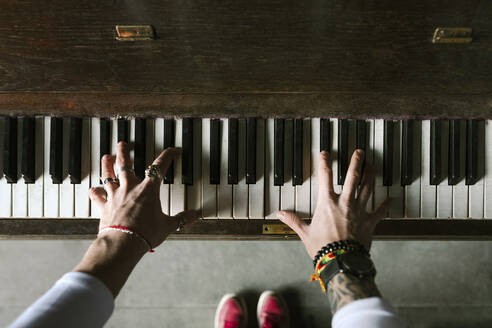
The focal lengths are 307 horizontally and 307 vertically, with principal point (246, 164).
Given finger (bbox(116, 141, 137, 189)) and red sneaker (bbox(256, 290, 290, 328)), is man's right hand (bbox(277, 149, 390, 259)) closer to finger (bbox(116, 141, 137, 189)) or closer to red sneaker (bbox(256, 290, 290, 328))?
finger (bbox(116, 141, 137, 189))

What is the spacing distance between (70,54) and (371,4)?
1.10m

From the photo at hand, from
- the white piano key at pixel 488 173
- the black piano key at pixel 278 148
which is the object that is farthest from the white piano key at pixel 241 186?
Answer: the white piano key at pixel 488 173

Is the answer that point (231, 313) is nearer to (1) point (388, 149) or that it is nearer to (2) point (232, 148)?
(2) point (232, 148)

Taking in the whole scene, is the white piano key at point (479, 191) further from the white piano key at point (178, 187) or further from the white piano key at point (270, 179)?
the white piano key at point (178, 187)

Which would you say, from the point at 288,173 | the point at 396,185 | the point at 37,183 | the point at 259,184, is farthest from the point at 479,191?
the point at 37,183

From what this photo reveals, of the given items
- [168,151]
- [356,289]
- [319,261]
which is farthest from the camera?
[168,151]

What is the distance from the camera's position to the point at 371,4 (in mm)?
1089

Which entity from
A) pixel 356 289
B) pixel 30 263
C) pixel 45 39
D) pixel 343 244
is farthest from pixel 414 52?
pixel 30 263

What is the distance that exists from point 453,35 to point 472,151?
17.5 inches

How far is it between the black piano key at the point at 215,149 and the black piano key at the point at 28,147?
696 mm

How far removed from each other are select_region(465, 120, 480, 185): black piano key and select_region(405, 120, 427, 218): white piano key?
181 mm

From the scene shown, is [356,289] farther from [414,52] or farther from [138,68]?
[138,68]

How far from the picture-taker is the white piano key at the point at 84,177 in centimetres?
121

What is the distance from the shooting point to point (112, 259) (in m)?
0.92
